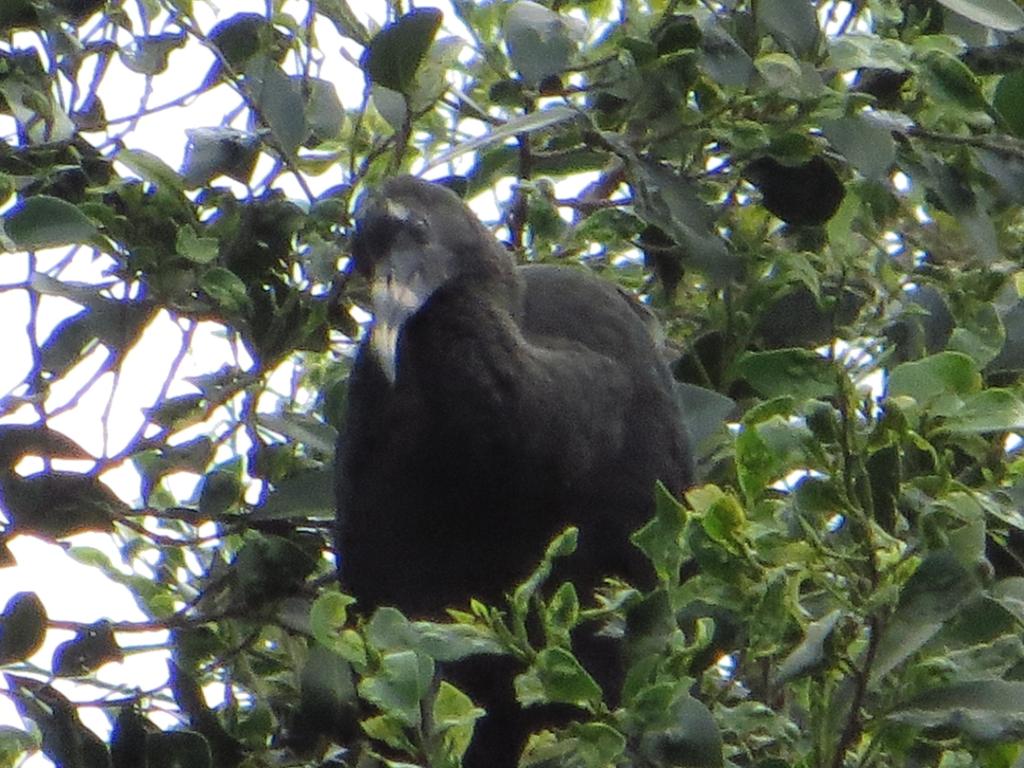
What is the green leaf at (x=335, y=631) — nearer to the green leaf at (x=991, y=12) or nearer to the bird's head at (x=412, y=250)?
the bird's head at (x=412, y=250)

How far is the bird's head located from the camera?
210cm

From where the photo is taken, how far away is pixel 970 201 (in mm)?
1985

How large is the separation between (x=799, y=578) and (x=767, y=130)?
791mm

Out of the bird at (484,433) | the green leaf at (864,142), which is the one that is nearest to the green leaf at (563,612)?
the green leaf at (864,142)

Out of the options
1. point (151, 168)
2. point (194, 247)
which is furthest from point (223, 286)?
point (151, 168)

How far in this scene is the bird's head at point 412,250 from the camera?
210cm

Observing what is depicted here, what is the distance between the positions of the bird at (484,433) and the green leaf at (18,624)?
40 centimetres

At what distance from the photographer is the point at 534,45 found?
1.99 m

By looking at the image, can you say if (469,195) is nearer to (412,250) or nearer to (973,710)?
(412,250)

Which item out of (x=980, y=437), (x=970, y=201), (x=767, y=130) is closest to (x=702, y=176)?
(x=767, y=130)

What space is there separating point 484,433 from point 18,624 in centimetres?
56

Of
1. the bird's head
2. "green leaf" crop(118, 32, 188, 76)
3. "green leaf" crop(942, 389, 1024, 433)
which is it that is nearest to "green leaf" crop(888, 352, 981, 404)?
"green leaf" crop(942, 389, 1024, 433)

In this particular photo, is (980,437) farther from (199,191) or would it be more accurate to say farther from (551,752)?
(199,191)

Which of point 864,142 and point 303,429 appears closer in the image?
point 864,142
